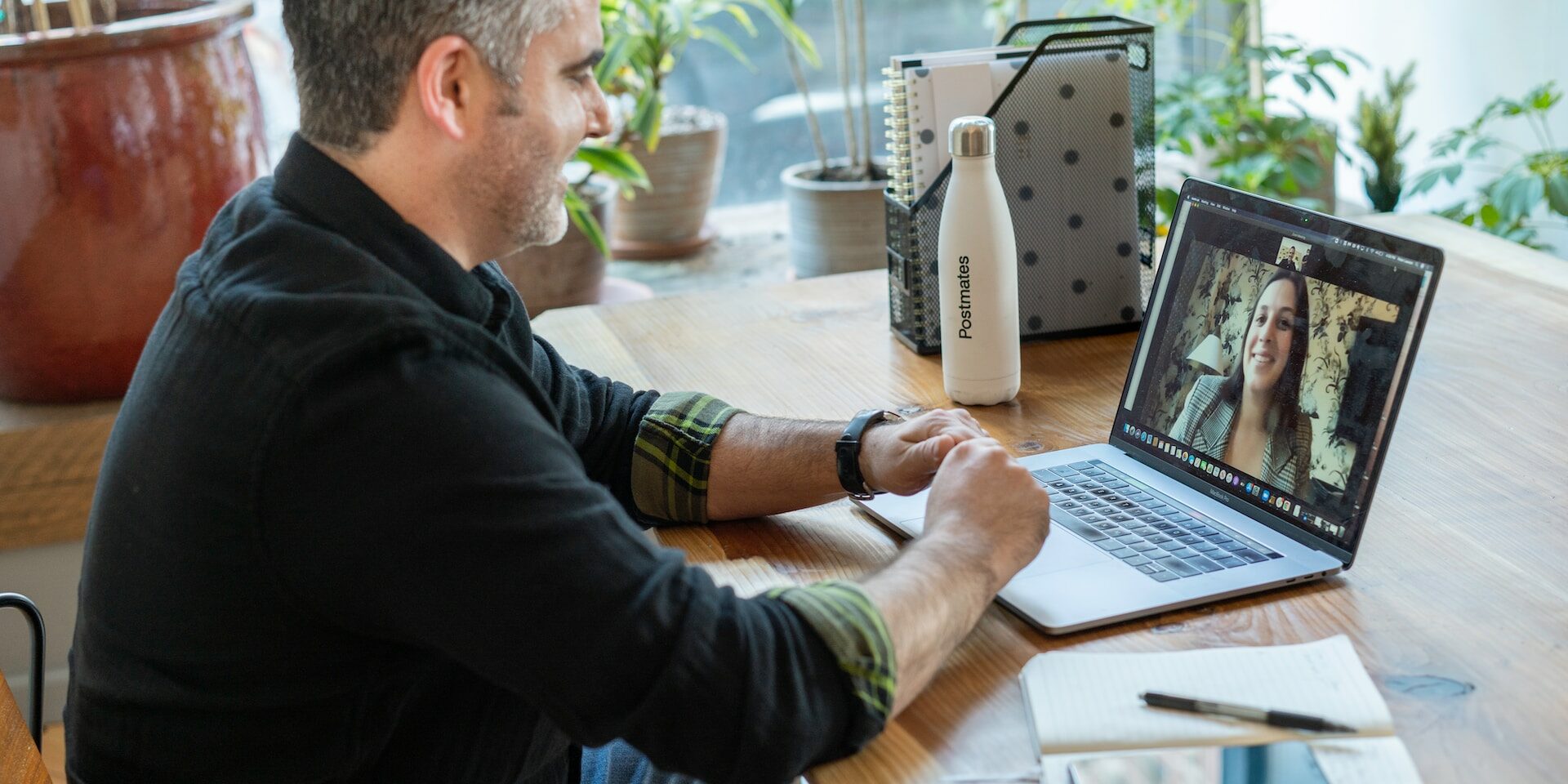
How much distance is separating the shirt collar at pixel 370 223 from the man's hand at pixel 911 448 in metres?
0.36

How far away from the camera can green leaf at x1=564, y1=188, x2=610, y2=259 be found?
2.66m

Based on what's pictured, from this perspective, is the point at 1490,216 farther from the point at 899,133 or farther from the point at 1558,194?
the point at 899,133

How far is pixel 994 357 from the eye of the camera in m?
1.34

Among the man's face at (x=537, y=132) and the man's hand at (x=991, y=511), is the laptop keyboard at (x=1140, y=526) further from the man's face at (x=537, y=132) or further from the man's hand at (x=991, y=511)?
the man's face at (x=537, y=132)

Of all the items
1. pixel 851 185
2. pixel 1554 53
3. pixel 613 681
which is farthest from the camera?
pixel 851 185

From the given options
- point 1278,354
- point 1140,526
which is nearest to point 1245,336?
point 1278,354

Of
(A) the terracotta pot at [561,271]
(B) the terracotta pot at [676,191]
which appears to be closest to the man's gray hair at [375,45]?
(A) the terracotta pot at [561,271]

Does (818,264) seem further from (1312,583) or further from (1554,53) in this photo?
(1312,583)

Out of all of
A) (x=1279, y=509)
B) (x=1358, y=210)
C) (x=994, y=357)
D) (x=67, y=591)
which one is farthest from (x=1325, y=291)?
(x=1358, y=210)

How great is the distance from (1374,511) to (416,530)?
0.71 metres

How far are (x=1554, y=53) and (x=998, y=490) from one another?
214 centimetres

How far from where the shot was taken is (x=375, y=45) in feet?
2.98

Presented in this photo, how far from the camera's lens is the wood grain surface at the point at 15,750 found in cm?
100

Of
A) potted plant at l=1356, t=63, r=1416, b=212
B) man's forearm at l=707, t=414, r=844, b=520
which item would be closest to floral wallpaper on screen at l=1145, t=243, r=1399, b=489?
man's forearm at l=707, t=414, r=844, b=520
